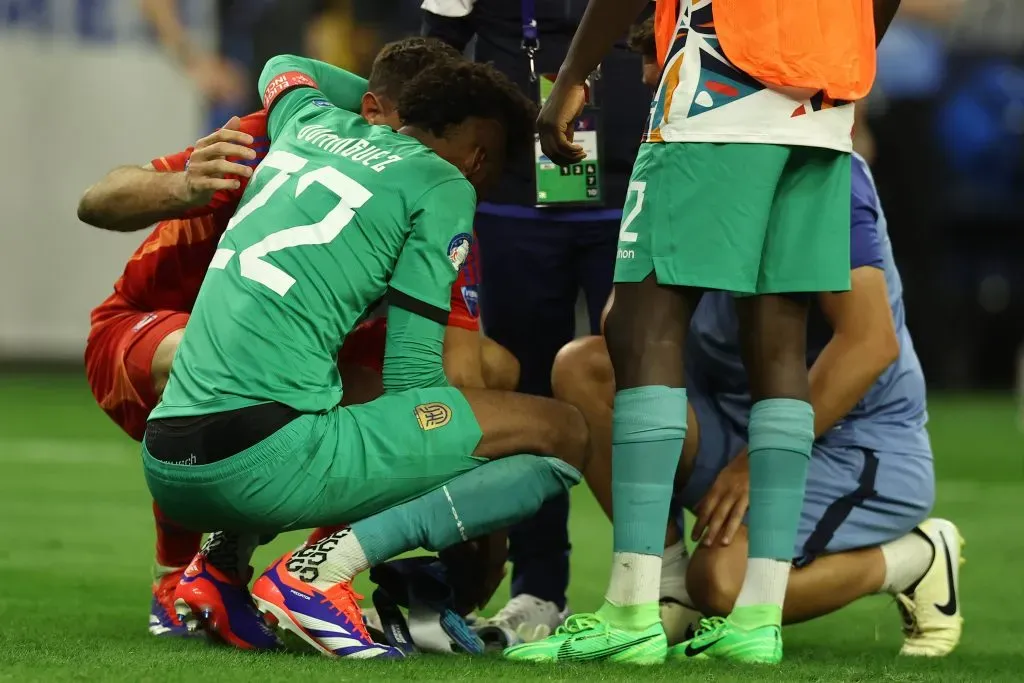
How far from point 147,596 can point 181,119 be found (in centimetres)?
727

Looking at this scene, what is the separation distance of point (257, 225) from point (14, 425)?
5.35 meters

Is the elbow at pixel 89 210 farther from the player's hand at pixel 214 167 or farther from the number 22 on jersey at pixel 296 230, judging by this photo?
the number 22 on jersey at pixel 296 230

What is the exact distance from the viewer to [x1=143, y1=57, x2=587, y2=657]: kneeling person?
2.57 meters

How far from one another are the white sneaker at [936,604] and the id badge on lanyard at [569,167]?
96cm

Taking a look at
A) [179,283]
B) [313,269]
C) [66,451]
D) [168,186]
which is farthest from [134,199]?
[66,451]

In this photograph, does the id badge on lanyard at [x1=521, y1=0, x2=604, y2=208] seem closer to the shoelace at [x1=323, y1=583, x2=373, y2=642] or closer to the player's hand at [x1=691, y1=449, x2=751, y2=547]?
the player's hand at [x1=691, y1=449, x2=751, y2=547]

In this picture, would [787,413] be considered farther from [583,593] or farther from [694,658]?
[583,593]

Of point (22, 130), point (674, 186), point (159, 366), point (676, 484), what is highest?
point (674, 186)

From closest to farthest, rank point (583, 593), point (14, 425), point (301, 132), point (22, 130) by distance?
1. point (301, 132)
2. point (583, 593)
3. point (14, 425)
4. point (22, 130)

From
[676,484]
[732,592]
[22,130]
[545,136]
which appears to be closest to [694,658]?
[732,592]

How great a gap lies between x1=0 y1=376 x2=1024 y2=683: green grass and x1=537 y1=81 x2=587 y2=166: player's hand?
874mm

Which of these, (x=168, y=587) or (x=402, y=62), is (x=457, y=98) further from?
(x=168, y=587)

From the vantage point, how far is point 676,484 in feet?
10.3

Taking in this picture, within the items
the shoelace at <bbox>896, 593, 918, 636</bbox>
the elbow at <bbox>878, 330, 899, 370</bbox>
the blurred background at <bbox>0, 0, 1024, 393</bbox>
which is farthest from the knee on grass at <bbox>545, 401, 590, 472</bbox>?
the blurred background at <bbox>0, 0, 1024, 393</bbox>
